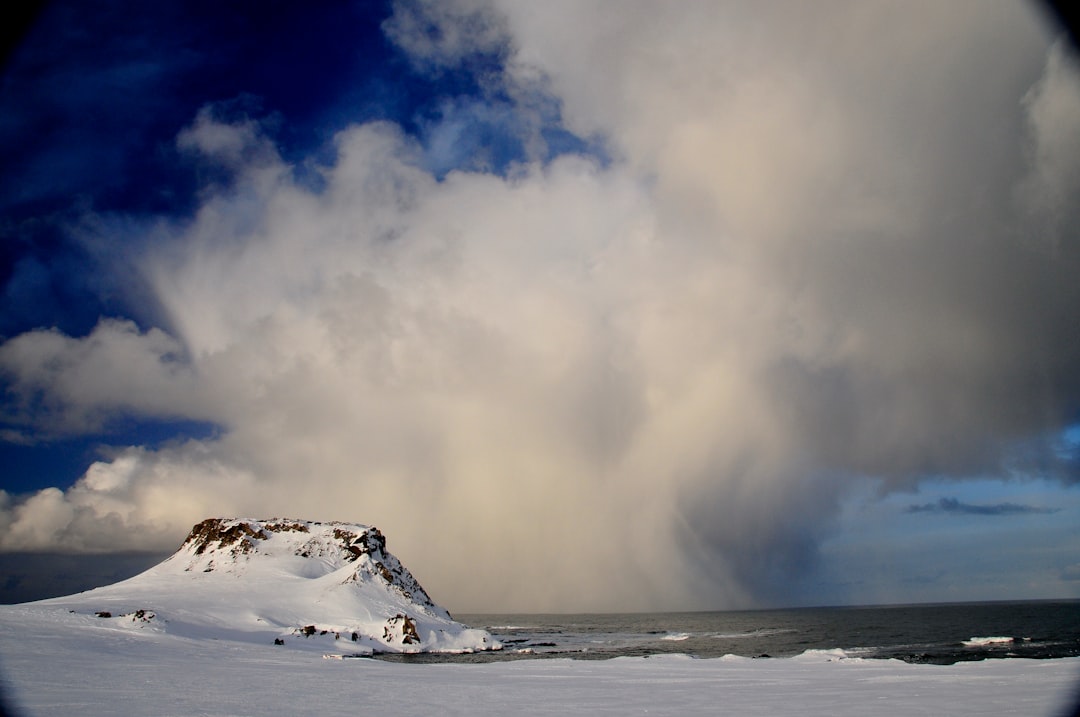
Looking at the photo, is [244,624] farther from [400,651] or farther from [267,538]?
[267,538]

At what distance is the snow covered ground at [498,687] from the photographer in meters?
18.0

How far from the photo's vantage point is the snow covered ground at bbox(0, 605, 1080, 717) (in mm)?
18047

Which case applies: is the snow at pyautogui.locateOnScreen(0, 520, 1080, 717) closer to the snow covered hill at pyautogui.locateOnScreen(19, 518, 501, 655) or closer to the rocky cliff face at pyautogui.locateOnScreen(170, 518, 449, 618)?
the snow covered hill at pyautogui.locateOnScreen(19, 518, 501, 655)

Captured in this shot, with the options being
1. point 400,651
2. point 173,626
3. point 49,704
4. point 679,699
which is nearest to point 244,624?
point 173,626

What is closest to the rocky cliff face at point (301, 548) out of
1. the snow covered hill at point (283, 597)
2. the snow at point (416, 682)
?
the snow covered hill at point (283, 597)

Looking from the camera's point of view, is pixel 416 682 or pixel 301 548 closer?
pixel 416 682

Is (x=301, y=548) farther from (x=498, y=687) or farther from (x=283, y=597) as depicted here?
(x=498, y=687)

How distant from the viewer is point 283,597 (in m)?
85.2

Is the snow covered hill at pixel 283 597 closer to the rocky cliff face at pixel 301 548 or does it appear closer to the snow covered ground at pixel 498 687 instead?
the rocky cliff face at pixel 301 548

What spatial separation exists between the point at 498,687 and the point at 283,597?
7145 cm

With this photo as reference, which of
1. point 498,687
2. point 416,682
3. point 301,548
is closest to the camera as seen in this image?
point 498,687

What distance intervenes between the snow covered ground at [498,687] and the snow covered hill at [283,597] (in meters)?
24.1

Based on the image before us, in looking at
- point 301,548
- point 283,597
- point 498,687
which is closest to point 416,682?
point 498,687

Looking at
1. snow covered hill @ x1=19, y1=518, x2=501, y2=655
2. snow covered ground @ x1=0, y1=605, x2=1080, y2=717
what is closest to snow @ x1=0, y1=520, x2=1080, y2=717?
snow covered ground @ x1=0, y1=605, x2=1080, y2=717
